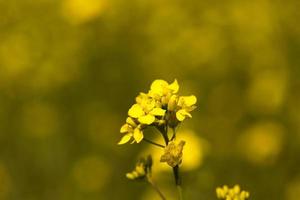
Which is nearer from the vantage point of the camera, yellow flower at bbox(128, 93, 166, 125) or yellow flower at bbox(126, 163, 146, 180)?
yellow flower at bbox(128, 93, 166, 125)

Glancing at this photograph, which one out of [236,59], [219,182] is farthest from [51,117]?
[219,182]

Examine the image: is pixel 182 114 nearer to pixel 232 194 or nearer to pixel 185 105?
pixel 185 105

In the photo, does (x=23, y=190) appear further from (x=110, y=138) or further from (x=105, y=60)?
(x=105, y=60)

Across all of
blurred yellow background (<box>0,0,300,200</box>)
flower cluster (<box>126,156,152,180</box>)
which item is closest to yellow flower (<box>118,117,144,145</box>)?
flower cluster (<box>126,156,152,180</box>)

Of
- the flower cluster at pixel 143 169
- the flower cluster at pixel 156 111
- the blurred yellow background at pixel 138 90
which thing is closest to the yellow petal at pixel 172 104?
the flower cluster at pixel 156 111

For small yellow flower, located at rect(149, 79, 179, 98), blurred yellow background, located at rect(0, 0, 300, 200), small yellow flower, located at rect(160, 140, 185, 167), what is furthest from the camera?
blurred yellow background, located at rect(0, 0, 300, 200)

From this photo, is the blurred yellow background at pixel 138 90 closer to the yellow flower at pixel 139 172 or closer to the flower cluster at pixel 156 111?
the yellow flower at pixel 139 172

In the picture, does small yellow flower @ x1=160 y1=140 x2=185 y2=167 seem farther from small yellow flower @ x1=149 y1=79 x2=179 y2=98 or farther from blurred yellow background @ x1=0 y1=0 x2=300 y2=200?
blurred yellow background @ x1=0 y1=0 x2=300 y2=200
